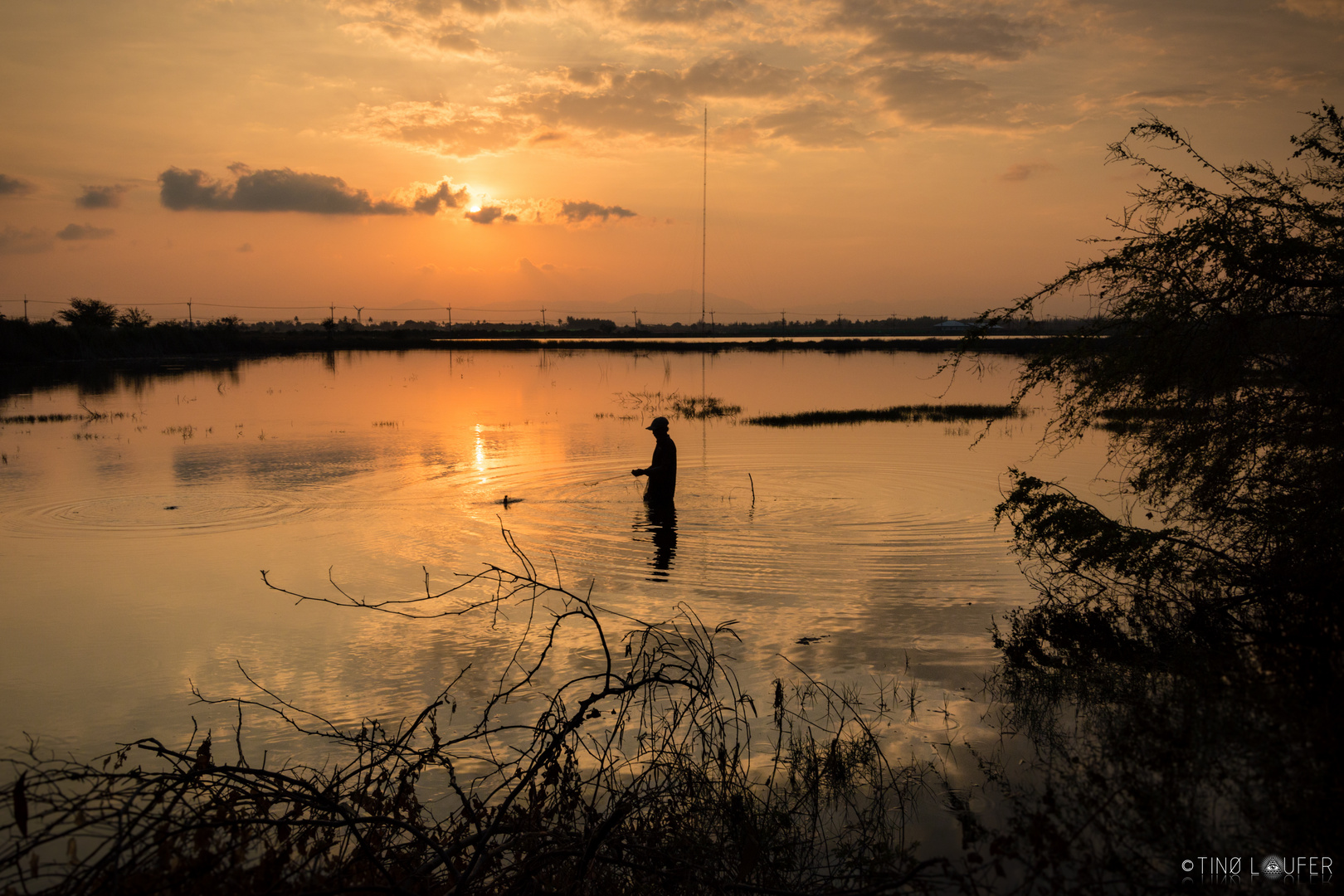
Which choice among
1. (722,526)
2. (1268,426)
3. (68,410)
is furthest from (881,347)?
(1268,426)

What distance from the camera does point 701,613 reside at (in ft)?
35.8

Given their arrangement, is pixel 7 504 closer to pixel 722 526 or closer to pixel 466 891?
pixel 722 526

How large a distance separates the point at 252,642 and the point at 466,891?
665 centimetres

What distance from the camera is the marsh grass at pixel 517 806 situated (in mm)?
4152

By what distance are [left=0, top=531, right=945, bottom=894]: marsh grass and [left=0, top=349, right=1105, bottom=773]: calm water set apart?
2.48ft

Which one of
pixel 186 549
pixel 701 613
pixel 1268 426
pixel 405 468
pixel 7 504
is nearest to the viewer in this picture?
pixel 1268 426

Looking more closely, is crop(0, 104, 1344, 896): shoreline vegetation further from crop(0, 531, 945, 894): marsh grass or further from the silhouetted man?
the silhouetted man

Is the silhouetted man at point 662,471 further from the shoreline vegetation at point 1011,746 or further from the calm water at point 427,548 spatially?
the shoreline vegetation at point 1011,746

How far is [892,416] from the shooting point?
1321 inches

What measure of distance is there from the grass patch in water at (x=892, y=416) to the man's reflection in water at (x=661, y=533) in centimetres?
1471
